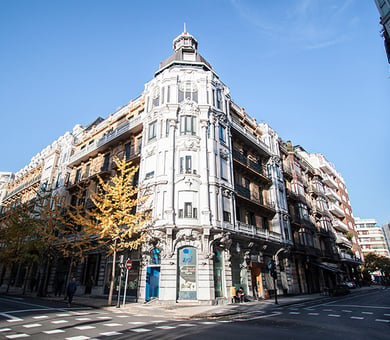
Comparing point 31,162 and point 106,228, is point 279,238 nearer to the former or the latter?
point 106,228

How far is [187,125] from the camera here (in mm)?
23500

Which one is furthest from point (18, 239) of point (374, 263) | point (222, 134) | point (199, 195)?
point (374, 263)

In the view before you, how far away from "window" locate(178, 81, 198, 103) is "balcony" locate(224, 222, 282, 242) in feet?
39.8

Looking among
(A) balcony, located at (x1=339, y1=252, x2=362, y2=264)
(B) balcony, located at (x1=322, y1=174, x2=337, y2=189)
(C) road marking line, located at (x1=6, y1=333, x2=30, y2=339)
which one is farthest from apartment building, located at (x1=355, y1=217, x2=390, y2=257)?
(C) road marking line, located at (x1=6, y1=333, x2=30, y2=339)

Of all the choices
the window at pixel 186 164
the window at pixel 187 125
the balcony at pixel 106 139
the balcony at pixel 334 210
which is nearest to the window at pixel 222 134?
the window at pixel 187 125

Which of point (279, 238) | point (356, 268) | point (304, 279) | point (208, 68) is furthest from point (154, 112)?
point (356, 268)

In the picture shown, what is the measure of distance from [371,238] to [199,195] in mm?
99057

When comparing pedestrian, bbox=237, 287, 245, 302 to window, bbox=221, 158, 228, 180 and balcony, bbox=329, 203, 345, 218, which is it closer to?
window, bbox=221, 158, 228, 180

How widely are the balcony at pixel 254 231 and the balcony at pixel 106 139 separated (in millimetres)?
13820

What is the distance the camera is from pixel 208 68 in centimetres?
2778

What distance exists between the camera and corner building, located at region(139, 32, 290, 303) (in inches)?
749

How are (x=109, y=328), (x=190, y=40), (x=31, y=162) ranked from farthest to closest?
(x=31, y=162) → (x=190, y=40) → (x=109, y=328)

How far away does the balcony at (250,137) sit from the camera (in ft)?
91.8

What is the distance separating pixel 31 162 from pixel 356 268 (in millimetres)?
69894
